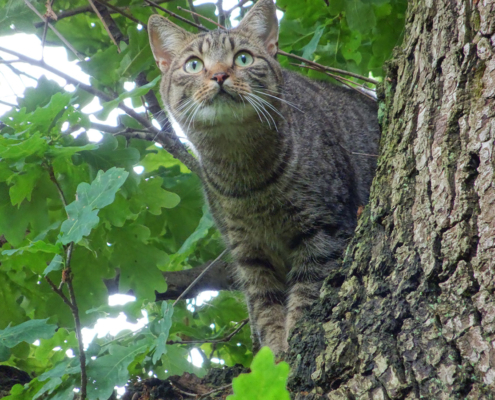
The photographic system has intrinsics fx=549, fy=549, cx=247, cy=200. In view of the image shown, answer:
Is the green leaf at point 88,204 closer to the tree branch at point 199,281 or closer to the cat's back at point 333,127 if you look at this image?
the cat's back at point 333,127

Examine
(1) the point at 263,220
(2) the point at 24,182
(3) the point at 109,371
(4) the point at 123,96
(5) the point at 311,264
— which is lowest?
(3) the point at 109,371

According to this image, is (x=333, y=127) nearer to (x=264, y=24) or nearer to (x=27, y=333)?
(x=264, y=24)

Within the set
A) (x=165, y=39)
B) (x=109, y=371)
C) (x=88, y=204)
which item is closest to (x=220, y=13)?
(x=165, y=39)

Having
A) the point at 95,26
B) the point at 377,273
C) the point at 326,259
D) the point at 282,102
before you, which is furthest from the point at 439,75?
the point at 95,26

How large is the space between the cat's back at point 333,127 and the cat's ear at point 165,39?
84 centimetres

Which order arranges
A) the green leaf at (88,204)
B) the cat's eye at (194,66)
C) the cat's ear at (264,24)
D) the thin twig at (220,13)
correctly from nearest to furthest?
1. the green leaf at (88,204)
2. the cat's eye at (194,66)
3. the cat's ear at (264,24)
4. the thin twig at (220,13)

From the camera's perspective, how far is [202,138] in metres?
3.76

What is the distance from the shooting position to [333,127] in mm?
4105

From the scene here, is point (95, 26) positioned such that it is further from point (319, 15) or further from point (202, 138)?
point (319, 15)

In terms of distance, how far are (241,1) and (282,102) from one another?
110cm

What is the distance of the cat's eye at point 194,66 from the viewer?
149 inches

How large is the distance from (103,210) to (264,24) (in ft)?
6.30

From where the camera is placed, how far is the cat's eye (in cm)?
378

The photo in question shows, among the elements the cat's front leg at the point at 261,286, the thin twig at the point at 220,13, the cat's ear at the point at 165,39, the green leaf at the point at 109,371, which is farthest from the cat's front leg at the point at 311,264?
the thin twig at the point at 220,13
